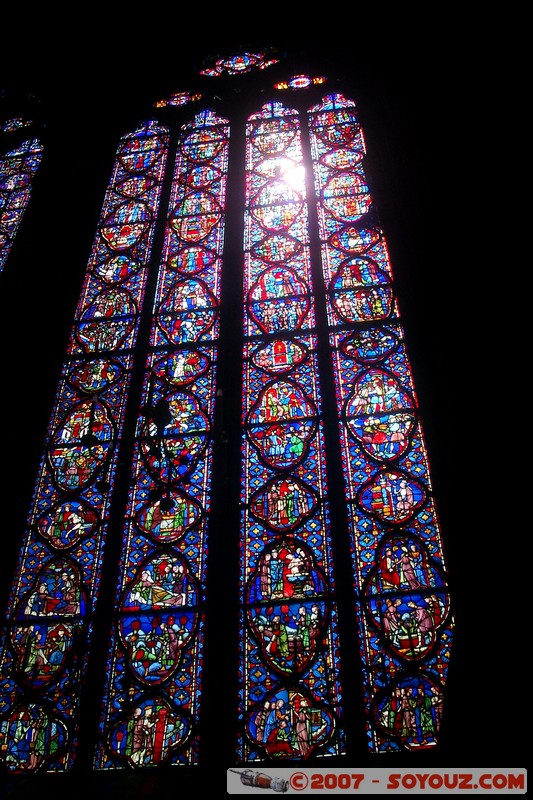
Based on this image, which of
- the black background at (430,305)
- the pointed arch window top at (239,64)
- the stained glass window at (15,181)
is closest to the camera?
the black background at (430,305)

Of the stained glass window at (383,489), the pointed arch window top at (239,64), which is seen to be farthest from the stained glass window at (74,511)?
the pointed arch window top at (239,64)

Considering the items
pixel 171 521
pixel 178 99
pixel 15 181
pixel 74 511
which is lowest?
pixel 171 521

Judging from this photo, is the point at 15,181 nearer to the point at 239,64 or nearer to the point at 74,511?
the point at 239,64

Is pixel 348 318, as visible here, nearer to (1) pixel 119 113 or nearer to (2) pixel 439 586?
(2) pixel 439 586

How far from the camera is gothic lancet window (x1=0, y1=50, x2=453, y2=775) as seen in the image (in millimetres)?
3838

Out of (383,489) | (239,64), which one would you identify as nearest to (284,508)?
(383,489)

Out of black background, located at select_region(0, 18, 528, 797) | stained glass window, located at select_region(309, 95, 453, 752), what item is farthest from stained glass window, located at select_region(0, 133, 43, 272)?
stained glass window, located at select_region(309, 95, 453, 752)

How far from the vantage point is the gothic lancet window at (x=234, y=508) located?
3.84m

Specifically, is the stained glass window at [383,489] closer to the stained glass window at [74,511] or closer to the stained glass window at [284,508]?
the stained glass window at [284,508]

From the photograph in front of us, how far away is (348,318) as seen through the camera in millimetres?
5559

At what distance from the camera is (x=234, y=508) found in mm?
4598


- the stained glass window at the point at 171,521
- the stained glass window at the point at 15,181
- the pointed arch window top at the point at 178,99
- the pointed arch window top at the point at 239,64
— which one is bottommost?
the stained glass window at the point at 171,521

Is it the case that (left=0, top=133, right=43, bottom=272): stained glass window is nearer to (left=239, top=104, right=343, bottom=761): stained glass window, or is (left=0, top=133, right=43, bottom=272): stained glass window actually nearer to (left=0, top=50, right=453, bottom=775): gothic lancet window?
(left=0, top=50, right=453, bottom=775): gothic lancet window

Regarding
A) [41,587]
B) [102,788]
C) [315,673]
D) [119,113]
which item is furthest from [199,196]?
[102,788]
